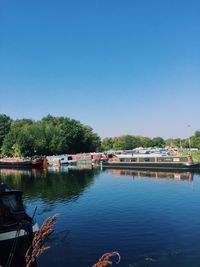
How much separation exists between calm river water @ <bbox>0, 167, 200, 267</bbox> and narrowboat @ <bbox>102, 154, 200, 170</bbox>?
31777mm

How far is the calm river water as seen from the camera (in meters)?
22.7

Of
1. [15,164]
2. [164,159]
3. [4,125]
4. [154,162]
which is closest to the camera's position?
[164,159]

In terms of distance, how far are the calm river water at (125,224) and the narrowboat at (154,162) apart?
3178cm

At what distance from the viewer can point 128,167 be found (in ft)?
327

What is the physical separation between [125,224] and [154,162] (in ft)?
211

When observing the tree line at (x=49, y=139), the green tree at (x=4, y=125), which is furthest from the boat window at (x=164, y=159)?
the green tree at (x=4, y=125)

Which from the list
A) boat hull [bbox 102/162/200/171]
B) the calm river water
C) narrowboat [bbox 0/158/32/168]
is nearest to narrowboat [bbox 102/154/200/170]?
boat hull [bbox 102/162/200/171]

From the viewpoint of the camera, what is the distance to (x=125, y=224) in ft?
102

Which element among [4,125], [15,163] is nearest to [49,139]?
[15,163]

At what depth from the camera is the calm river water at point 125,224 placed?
22672 millimetres

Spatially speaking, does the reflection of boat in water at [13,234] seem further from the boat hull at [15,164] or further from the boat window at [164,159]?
the boat hull at [15,164]

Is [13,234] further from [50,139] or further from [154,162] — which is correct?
[50,139]

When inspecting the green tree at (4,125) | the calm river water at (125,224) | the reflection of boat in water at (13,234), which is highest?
the green tree at (4,125)

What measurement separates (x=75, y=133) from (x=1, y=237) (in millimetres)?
140424
